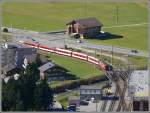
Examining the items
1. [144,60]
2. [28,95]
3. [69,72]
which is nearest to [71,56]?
[69,72]

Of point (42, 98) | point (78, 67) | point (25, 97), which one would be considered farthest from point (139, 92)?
point (78, 67)

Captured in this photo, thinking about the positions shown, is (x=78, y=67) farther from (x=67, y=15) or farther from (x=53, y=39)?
(x=67, y=15)

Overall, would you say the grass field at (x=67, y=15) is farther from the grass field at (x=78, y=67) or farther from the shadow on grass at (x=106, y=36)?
the grass field at (x=78, y=67)

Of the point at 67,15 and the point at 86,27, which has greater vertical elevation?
the point at 67,15

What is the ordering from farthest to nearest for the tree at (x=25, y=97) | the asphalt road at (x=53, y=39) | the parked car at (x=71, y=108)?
the asphalt road at (x=53, y=39), the parked car at (x=71, y=108), the tree at (x=25, y=97)

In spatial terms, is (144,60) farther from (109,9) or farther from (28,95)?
(28,95)

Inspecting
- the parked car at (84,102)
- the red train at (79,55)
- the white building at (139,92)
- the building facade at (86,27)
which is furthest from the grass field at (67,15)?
the parked car at (84,102)
